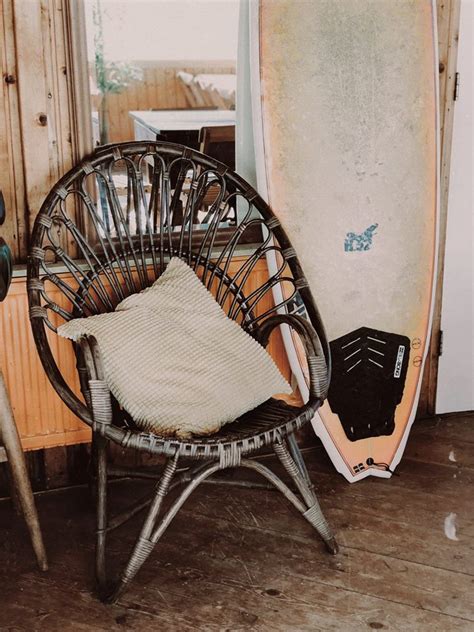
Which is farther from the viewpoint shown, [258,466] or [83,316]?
[83,316]

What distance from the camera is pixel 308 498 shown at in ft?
7.28

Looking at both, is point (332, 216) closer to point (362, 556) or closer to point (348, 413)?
point (348, 413)

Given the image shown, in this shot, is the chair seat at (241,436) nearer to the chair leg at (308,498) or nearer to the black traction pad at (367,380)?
the chair leg at (308,498)

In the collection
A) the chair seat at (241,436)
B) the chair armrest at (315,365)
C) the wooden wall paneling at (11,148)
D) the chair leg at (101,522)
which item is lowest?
the chair leg at (101,522)

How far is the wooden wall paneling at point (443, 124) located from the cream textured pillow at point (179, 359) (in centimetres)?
107

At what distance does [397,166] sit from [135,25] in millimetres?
955

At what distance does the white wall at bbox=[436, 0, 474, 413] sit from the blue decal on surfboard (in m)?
0.49

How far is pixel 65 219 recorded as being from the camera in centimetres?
228

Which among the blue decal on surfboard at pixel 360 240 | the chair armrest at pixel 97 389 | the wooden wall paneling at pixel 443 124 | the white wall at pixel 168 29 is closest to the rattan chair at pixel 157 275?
the chair armrest at pixel 97 389

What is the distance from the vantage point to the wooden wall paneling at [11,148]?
2.30 metres

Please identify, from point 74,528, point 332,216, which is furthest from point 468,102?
point 74,528

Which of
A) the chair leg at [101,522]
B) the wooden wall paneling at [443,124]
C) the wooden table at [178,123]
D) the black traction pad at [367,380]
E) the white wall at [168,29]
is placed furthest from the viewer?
the wooden wall paneling at [443,124]

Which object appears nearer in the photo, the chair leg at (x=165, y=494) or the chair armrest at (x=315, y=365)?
the chair leg at (x=165, y=494)

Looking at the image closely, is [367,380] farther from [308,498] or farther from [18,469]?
[18,469]
